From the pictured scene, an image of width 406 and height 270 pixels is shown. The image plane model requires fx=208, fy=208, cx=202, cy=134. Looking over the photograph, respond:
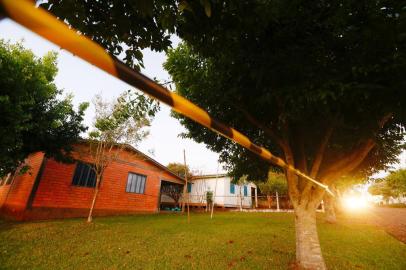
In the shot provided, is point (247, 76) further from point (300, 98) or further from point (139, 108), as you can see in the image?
point (139, 108)

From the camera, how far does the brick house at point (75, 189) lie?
13.5 m

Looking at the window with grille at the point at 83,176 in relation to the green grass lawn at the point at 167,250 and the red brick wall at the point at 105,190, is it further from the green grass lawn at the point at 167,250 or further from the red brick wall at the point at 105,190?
the green grass lawn at the point at 167,250

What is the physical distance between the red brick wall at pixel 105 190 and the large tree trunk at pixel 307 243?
14.2 metres

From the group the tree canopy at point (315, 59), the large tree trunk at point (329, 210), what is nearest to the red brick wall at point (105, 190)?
the tree canopy at point (315, 59)

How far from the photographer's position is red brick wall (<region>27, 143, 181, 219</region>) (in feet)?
45.6

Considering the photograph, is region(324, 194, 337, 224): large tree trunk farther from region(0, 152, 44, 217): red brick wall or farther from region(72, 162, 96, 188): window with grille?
region(0, 152, 44, 217): red brick wall

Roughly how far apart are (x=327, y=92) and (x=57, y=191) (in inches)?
658

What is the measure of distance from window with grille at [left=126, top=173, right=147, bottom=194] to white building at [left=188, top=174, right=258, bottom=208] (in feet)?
33.4

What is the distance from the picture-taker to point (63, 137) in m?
12.8

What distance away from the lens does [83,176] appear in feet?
51.6

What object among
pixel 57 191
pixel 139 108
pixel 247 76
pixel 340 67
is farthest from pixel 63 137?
pixel 340 67

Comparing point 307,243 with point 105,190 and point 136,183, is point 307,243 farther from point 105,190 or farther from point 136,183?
point 136,183

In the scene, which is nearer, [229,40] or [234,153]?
[229,40]

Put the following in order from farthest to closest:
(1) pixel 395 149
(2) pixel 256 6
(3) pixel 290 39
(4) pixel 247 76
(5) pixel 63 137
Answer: (5) pixel 63 137, (1) pixel 395 149, (4) pixel 247 76, (3) pixel 290 39, (2) pixel 256 6
